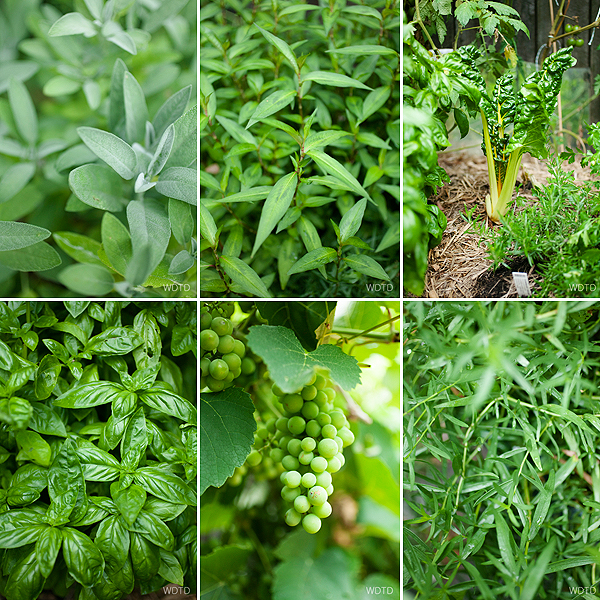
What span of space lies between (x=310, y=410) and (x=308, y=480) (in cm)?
10

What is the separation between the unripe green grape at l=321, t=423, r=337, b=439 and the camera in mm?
576

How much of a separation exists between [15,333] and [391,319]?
1.80 feet

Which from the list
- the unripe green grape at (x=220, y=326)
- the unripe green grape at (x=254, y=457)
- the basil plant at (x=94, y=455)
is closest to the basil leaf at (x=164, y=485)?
the basil plant at (x=94, y=455)

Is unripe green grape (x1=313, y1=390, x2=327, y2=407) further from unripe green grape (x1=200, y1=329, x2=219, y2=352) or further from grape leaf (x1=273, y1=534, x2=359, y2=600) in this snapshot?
grape leaf (x1=273, y1=534, x2=359, y2=600)

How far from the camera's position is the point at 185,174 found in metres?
0.57

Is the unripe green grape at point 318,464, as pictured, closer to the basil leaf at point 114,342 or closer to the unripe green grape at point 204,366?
the unripe green grape at point 204,366

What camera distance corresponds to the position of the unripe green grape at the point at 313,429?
0.58m

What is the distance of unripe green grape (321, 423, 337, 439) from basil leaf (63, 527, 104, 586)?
0.34 meters

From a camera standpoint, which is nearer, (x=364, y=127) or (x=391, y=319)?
(x=391, y=319)

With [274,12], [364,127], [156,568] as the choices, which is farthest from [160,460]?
[274,12]

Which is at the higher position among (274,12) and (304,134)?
(274,12)

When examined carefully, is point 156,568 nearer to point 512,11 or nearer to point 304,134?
point 304,134

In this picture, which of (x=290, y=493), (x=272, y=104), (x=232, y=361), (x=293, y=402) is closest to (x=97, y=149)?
(x=272, y=104)

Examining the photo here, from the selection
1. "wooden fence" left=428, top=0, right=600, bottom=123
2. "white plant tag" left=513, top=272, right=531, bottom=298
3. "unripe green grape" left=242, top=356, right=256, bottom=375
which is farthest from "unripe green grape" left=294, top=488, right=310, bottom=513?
"wooden fence" left=428, top=0, right=600, bottom=123
